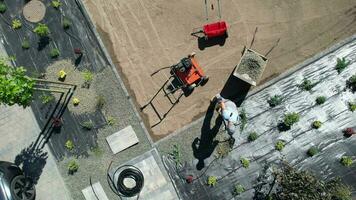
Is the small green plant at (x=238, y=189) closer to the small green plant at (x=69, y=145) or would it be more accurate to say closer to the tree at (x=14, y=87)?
the small green plant at (x=69, y=145)

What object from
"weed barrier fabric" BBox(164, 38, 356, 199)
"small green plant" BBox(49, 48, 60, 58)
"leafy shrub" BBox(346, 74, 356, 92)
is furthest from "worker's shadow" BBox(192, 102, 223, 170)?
"small green plant" BBox(49, 48, 60, 58)

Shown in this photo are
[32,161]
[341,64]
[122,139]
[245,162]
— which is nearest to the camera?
[341,64]

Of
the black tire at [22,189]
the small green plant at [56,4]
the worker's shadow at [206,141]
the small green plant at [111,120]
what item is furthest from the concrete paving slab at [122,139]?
the small green plant at [56,4]

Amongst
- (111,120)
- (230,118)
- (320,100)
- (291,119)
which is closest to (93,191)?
(111,120)

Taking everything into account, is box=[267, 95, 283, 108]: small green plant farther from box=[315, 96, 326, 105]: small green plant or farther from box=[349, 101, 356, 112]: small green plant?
box=[349, 101, 356, 112]: small green plant

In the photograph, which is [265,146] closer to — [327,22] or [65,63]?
[327,22]

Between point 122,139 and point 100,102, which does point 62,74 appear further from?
point 122,139
